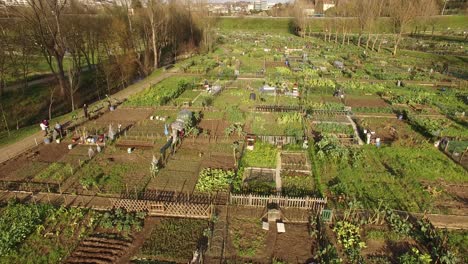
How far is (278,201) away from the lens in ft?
50.5

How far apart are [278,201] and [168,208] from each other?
5550 mm

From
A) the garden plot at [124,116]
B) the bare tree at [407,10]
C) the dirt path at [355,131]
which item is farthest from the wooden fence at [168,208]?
the bare tree at [407,10]

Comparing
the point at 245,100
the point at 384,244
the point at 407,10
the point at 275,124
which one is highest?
the point at 407,10

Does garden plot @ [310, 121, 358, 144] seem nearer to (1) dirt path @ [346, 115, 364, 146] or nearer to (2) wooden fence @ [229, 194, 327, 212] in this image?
(1) dirt path @ [346, 115, 364, 146]

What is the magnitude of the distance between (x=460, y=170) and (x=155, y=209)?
18209 mm

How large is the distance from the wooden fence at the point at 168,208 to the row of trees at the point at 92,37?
762 inches

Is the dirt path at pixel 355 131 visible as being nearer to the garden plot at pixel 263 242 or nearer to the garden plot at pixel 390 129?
the garden plot at pixel 390 129

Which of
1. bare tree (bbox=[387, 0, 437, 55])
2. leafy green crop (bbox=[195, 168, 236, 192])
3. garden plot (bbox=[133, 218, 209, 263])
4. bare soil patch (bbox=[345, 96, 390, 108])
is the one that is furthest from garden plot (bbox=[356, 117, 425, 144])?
bare tree (bbox=[387, 0, 437, 55])

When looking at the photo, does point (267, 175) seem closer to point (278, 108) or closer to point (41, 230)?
point (278, 108)

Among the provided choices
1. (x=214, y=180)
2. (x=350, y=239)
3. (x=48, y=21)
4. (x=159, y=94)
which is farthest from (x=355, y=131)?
(x=48, y=21)

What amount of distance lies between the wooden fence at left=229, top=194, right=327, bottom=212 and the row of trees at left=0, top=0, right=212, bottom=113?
73.8 feet

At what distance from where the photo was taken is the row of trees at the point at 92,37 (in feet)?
98.2

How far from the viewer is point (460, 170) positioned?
1845 cm

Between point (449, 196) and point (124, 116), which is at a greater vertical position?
point (124, 116)
